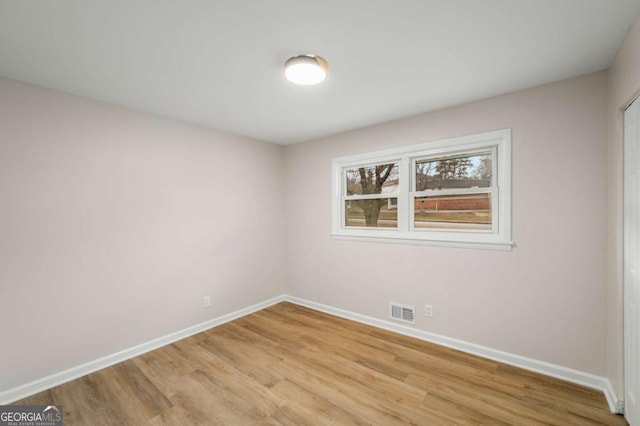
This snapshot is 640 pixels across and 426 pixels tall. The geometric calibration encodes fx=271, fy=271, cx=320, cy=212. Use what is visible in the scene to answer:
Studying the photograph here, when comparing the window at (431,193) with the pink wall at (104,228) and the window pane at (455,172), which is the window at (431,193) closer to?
the window pane at (455,172)

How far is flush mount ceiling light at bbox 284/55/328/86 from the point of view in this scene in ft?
6.18

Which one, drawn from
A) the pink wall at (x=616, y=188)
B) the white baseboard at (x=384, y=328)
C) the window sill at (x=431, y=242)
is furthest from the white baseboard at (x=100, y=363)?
the pink wall at (x=616, y=188)

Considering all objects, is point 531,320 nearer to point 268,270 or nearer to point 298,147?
point 268,270

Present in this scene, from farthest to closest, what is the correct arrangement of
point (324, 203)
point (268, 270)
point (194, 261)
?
point (268, 270) < point (324, 203) < point (194, 261)

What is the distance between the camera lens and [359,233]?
3607 millimetres

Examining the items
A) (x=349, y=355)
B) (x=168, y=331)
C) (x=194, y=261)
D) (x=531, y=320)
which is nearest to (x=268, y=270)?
(x=194, y=261)

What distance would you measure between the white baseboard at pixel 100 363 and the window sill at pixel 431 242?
6.21 ft

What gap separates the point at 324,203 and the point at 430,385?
244 cm

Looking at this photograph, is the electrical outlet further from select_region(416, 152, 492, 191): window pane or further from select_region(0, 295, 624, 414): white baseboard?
select_region(416, 152, 492, 191): window pane

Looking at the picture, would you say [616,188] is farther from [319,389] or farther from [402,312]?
[319,389]

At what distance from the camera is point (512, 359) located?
97.8 inches

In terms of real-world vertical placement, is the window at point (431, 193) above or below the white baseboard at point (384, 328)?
above

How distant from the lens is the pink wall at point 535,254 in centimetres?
216

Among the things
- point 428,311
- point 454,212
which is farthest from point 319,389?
point 454,212
